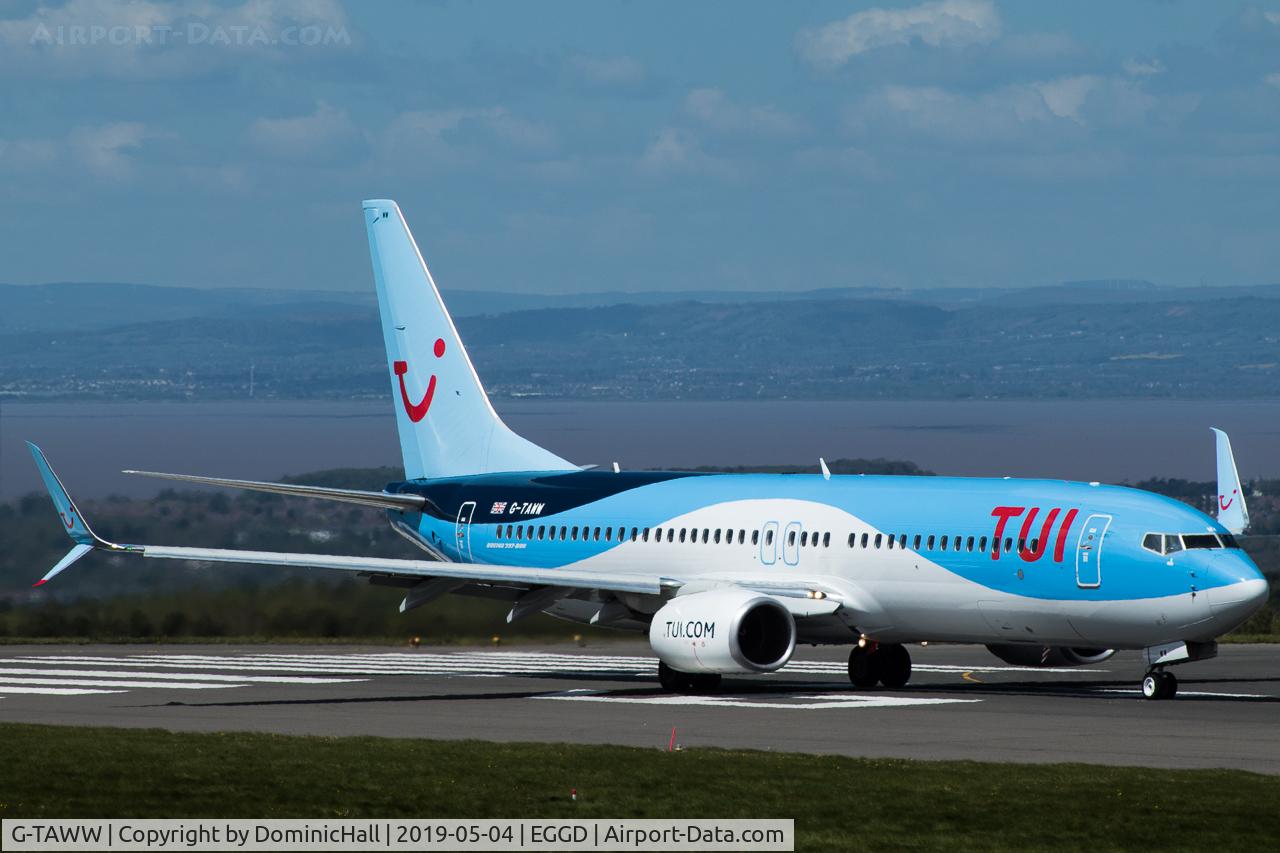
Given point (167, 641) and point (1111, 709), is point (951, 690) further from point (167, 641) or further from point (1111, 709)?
point (167, 641)

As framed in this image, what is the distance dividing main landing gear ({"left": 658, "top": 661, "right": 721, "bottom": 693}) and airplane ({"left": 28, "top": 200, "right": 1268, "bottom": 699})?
41 millimetres

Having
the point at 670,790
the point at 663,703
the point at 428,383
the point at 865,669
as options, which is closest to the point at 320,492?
the point at 428,383

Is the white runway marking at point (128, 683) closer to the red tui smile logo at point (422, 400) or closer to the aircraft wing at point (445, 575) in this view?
the aircraft wing at point (445, 575)

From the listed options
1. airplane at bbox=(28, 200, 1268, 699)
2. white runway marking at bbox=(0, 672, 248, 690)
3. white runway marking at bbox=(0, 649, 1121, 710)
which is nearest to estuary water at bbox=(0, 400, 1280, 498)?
white runway marking at bbox=(0, 649, 1121, 710)

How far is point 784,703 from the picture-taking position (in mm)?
33156

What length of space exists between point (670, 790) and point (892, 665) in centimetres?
1680

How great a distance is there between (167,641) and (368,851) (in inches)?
1439

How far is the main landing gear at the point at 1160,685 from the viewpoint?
3378 centimetres

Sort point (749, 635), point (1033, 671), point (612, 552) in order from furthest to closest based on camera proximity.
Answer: point (1033, 671)
point (612, 552)
point (749, 635)

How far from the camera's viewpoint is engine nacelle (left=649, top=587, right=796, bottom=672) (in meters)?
33.9

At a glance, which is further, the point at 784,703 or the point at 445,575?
the point at 445,575

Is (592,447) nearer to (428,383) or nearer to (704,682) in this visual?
(428,383)

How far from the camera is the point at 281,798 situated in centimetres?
1959

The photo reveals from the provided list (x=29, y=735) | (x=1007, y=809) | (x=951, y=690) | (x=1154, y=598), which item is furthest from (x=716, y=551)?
(x=1007, y=809)
